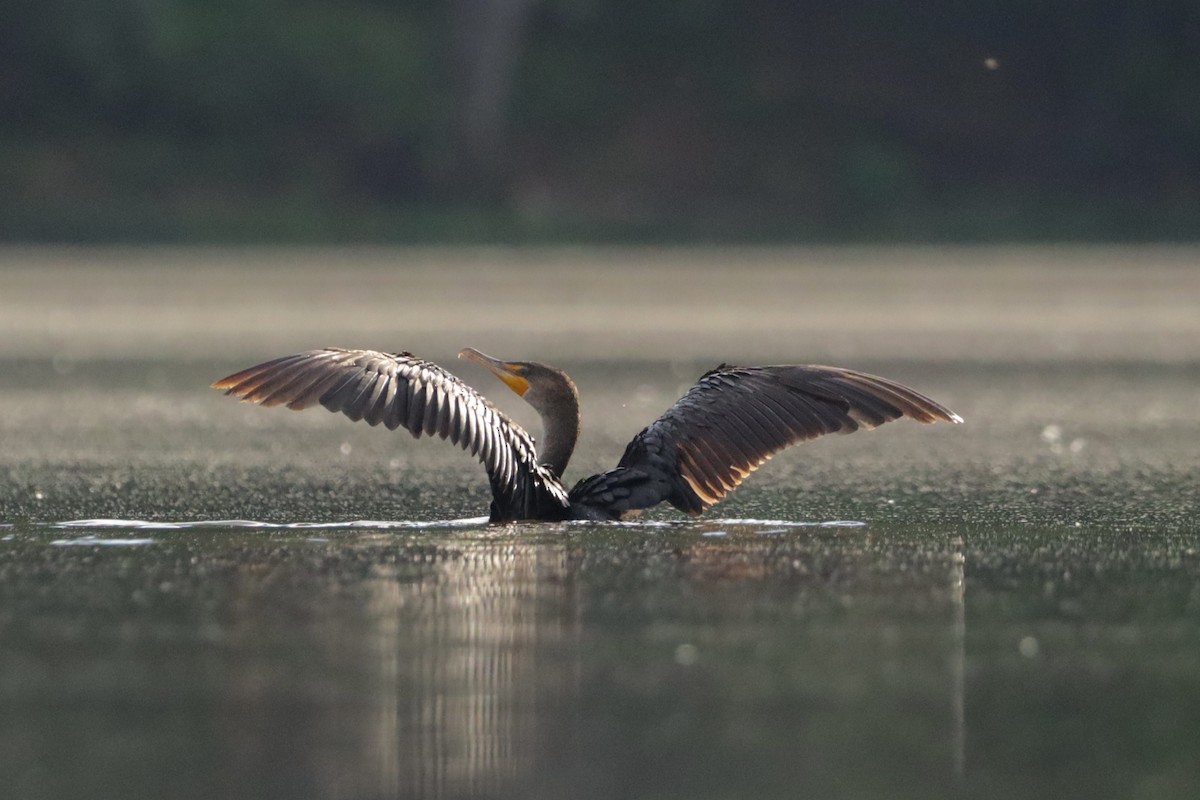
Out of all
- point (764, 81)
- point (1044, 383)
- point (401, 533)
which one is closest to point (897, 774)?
point (401, 533)

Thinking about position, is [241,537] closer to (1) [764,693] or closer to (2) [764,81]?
(1) [764,693]

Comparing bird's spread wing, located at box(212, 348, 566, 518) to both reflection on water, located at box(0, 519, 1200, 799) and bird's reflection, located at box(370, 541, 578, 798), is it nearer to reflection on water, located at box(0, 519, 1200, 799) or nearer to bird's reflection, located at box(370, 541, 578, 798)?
reflection on water, located at box(0, 519, 1200, 799)

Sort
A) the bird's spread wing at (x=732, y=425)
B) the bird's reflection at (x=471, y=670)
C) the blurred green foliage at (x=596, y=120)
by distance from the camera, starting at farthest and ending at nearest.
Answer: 1. the blurred green foliage at (x=596, y=120)
2. the bird's spread wing at (x=732, y=425)
3. the bird's reflection at (x=471, y=670)

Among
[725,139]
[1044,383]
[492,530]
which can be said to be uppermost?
[725,139]

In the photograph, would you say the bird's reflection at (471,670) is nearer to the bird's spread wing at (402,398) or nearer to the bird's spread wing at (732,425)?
the bird's spread wing at (402,398)

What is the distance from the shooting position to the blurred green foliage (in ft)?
115

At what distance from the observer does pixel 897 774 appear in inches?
151

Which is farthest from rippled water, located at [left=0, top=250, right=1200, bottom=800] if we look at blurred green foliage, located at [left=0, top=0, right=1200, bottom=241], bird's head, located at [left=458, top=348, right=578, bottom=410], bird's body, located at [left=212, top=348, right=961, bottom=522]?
blurred green foliage, located at [left=0, top=0, right=1200, bottom=241]

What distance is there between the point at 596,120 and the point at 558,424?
32.9m

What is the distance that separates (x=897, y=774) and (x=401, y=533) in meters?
2.94

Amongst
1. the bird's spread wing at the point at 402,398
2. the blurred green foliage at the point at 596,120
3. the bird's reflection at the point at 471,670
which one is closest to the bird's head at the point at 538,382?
the bird's spread wing at the point at 402,398

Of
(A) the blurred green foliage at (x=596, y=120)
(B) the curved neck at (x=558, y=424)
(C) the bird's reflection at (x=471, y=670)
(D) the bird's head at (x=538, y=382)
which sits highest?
(A) the blurred green foliage at (x=596, y=120)

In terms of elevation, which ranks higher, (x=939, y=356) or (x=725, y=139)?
(x=725, y=139)

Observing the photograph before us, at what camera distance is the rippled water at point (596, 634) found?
3.88 meters
